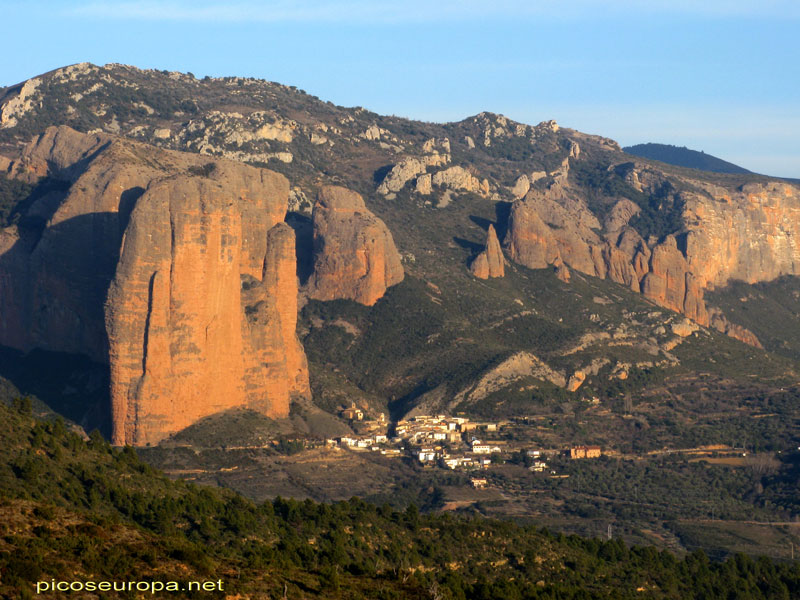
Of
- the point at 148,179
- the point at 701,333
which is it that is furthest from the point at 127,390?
the point at 701,333

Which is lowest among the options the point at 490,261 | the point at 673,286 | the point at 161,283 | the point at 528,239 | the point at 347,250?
the point at 161,283

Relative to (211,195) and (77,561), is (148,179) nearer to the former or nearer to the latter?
(211,195)

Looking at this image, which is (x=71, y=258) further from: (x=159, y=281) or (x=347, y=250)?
(x=347, y=250)

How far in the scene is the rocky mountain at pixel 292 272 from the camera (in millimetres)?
112250

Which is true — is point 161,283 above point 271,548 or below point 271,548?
above

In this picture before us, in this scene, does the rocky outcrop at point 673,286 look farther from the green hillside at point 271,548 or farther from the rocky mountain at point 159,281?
the green hillside at point 271,548

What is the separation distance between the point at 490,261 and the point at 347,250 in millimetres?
24947

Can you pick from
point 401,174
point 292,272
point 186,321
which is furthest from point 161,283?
point 401,174

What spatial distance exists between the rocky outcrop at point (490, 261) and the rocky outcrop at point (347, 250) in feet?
56.1

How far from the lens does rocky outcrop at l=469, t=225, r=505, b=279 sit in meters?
163

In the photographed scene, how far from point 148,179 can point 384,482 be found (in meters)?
28.6

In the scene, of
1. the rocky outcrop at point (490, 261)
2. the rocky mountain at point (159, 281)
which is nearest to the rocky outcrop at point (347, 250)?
the rocky mountain at point (159, 281)

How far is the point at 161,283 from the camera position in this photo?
363 feet

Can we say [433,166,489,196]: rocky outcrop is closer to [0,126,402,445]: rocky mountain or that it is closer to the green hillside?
[0,126,402,445]: rocky mountain
